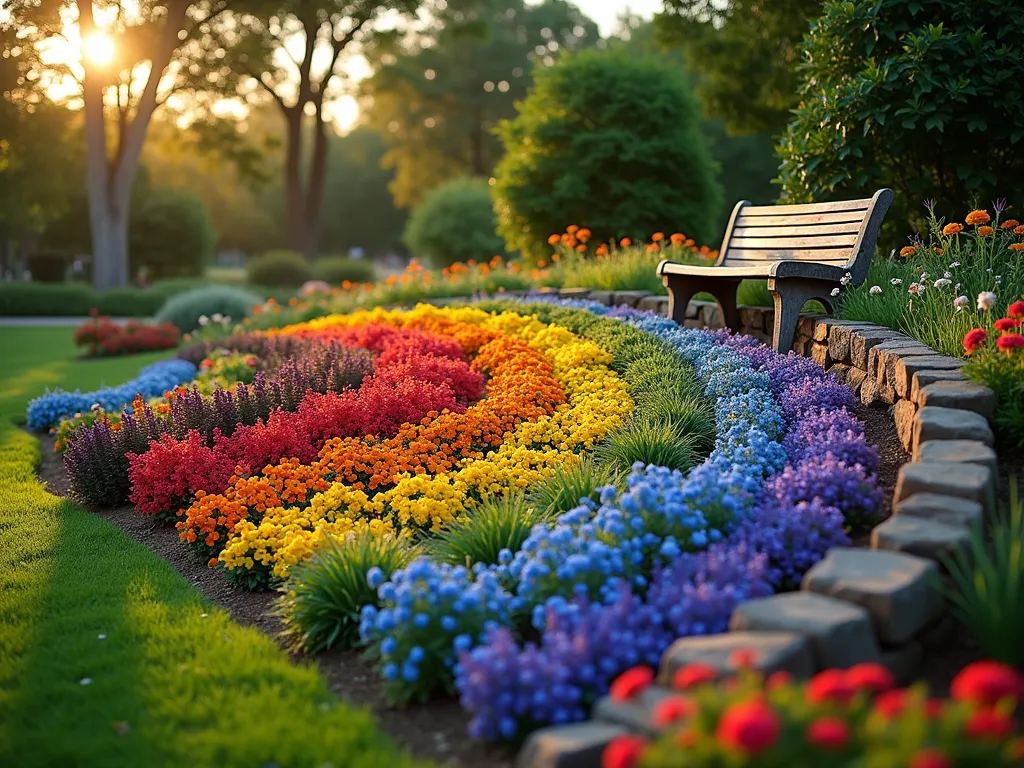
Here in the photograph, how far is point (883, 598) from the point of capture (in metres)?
2.51

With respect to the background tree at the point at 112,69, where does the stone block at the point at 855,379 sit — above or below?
below

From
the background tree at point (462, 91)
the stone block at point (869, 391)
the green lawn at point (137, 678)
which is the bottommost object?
the green lawn at point (137, 678)

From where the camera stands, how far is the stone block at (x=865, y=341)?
4906 millimetres

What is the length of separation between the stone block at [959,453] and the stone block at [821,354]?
2.11m

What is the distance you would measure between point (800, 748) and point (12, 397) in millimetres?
10201

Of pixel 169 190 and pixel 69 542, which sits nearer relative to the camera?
pixel 69 542

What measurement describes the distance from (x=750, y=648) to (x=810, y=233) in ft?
15.2

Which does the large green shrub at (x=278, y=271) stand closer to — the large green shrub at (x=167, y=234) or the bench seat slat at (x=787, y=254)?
the large green shrub at (x=167, y=234)

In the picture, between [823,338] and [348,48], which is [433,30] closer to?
[348,48]

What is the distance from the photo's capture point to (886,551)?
2826 millimetres

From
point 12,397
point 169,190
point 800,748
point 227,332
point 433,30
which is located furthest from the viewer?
point 433,30

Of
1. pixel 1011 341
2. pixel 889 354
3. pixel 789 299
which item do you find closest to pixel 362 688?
pixel 1011 341

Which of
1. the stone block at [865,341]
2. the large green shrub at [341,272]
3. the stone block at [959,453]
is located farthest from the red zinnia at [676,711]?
the large green shrub at [341,272]

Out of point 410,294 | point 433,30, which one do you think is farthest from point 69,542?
point 433,30
